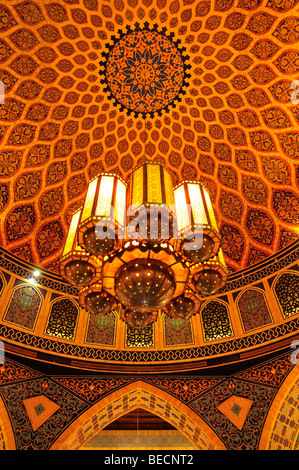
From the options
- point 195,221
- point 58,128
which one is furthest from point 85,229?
point 58,128

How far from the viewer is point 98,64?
6.35 m

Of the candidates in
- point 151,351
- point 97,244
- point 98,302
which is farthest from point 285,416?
point 97,244

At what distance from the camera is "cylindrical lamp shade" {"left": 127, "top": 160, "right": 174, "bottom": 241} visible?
11.8ft

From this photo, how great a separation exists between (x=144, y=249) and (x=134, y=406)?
4.33m

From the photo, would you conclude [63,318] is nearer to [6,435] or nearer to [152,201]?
[6,435]

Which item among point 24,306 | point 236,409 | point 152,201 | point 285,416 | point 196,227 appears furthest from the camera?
point 24,306

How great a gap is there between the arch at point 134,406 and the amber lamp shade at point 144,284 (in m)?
3.44

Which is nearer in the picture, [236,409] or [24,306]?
[236,409]

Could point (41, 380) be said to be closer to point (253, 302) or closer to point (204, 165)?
point (253, 302)

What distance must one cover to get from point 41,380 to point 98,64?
5110 millimetres

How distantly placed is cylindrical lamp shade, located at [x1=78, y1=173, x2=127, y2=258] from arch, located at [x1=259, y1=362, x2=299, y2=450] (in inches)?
159

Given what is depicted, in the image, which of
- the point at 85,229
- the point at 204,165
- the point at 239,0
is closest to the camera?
the point at 85,229

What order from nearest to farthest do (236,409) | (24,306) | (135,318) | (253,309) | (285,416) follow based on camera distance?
(135,318), (285,416), (236,409), (24,306), (253,309)

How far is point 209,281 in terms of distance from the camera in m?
3.83
